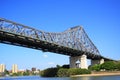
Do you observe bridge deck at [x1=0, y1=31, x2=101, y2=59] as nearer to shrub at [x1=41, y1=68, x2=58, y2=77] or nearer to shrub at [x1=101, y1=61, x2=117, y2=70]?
shrub at [x1=101, y1=61, x2=117, y2=70]

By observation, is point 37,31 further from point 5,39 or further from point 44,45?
point 5,39

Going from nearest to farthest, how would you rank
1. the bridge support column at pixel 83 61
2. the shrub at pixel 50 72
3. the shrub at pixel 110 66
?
the bridge support column at pixel 83 61 → the shrub at pixel 110 66 → the shrub at pixel 50 72

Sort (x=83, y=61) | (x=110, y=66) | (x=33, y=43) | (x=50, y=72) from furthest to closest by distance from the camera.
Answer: (x=50, y=72) < (x=110, y=66) < (x=83, y=61) < (x=33, y=43)

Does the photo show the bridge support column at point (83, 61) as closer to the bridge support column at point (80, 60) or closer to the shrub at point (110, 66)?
the bridge support column at point (80, 60)

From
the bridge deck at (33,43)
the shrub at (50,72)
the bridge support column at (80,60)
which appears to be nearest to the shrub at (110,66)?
the bridge support column at (80,60)

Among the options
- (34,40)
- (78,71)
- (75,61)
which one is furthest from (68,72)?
(34,40)

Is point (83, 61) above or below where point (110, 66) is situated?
above

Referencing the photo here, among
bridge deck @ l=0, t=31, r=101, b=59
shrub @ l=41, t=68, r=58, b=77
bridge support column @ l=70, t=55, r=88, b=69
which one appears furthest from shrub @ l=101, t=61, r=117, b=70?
shrub @ l=41, t=68, r=58, b=77

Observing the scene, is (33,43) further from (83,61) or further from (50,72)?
(50,72)

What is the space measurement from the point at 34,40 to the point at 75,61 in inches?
1405

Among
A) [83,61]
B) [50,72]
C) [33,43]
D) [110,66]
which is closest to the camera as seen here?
[33,43]

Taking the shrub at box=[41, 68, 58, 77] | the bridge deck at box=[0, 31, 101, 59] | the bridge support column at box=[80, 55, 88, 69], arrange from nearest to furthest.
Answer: the bridge deck at box=[0, 31, 101, 59] < the bridge support column at box=[80, 55, 88, 69] < the shrub at box=[41, 68, 58, 77]

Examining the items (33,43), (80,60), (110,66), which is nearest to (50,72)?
(80,60)

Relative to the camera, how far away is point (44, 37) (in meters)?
83.1
